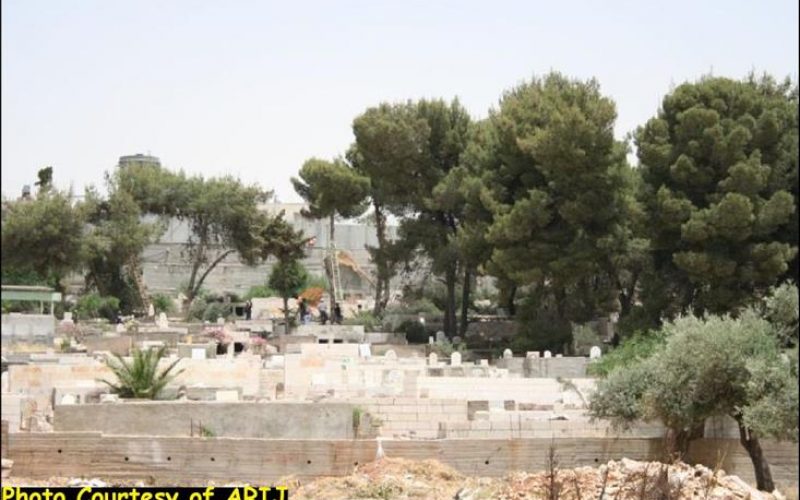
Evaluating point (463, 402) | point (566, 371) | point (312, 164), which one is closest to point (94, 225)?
point (312, 164)

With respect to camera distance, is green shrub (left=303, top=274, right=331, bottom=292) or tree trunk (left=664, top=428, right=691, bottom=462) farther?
green shrub (left=303, top=274, right=331, bottom=292)

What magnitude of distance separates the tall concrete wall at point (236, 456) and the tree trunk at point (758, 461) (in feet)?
0.81

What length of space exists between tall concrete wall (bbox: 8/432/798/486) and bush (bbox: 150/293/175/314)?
27.3 m

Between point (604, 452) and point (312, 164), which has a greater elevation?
point (312, 164)

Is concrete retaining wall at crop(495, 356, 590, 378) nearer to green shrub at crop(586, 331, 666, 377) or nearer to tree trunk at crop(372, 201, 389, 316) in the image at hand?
green shrub at crop(586, 331, 666, 377)

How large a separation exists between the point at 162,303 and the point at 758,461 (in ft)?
100

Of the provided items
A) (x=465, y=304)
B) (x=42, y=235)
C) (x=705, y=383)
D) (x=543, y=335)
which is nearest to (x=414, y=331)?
(x=465, y=304)

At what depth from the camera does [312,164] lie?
40.5 meters

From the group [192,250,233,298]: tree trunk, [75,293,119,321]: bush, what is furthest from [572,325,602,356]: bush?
[192,250,233,298]: tree trunk

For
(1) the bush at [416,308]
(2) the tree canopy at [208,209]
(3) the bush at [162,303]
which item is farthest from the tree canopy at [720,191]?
(3) the bush at [162,303]

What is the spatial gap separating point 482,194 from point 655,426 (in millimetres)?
14019

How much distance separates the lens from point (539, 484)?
15680mm

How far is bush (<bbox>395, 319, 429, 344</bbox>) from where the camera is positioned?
1403 inches

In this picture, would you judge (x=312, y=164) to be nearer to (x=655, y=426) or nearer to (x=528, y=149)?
(x=528, y=149)
